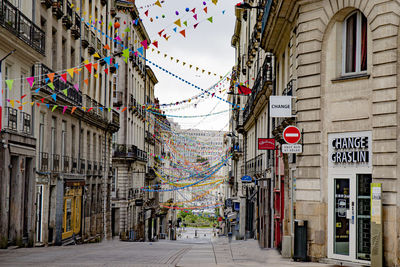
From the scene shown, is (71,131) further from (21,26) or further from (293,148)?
(293,148)

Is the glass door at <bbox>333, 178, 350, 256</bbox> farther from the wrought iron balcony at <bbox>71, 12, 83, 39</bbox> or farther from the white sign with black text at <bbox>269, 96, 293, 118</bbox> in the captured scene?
the wrought iron balcony at <bbox>71, 12, 83, 39</bbox>

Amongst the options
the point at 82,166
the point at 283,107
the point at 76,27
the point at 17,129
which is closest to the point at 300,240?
the point at 283,107

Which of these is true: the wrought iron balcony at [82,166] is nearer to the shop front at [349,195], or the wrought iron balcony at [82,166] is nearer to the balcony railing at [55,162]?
the balcony railing at [55,162]

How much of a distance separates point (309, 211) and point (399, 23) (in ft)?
16.0

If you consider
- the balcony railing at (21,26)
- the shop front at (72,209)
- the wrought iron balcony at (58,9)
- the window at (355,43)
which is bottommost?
the shop front at (72,209)

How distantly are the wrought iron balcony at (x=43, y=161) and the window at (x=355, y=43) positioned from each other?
14.9 meters

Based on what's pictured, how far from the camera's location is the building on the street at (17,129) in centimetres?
2034

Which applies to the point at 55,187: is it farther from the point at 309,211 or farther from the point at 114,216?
the point at 114,216

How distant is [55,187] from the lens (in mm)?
27250

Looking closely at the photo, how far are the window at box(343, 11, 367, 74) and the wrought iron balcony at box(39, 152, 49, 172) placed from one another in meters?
14.9

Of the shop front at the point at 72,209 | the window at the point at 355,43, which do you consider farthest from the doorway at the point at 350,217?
the shop front at the point at 72,209

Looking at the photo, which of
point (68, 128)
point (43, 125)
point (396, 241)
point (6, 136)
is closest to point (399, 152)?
point (396, 241)

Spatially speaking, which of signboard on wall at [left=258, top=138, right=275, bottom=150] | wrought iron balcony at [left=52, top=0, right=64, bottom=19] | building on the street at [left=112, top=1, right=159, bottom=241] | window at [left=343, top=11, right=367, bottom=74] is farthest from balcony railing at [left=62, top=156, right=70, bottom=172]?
window at [left=343, top=11, right=367, bottom=74]

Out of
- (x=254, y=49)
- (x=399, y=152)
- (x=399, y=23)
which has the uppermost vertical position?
(x=254, y=49)
